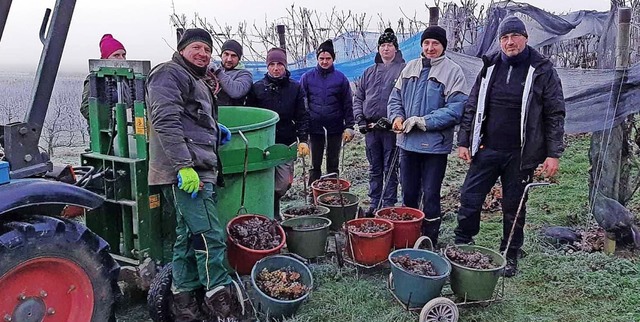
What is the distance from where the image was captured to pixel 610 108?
13.0 ft

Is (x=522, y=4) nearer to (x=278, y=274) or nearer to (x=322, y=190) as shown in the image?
(x=322, y=190)

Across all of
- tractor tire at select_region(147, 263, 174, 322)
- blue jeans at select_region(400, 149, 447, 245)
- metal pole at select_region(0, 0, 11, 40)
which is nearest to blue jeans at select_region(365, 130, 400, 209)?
blue jeans at select_region(400, 149, 447, 245)

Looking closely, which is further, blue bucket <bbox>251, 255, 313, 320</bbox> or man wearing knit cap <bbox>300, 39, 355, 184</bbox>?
man wearing knit cap <bbox>300, 39, 355, 184</bbox>

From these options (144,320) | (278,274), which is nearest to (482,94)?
(278,274)

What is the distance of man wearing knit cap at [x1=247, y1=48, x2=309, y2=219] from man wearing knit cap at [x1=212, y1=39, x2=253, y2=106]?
0.18m

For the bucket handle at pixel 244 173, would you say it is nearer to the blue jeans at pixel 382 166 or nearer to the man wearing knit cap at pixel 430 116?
the man wearing knit cap at pixel 430 116

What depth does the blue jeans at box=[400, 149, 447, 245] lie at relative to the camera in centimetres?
396

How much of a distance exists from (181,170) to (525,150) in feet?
7.29

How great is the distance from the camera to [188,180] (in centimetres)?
266

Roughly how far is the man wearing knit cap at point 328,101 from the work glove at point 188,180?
92.8 inches

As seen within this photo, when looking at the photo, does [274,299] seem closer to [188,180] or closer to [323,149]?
[188,180]

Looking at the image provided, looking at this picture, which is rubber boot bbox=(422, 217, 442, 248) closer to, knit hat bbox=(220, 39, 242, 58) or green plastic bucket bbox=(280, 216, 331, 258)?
green plastic bucket bbox=(280, 216, 331, 258)

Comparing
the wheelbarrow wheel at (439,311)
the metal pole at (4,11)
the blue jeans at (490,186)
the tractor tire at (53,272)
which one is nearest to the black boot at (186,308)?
the tractor tire at (53,272)

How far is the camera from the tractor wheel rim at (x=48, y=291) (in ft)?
7.30
